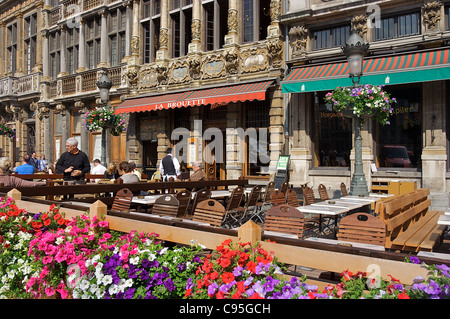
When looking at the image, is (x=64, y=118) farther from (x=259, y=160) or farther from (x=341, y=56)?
(x=341, y=56)

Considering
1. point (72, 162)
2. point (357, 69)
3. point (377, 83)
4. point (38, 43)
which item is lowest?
point (72, 162)

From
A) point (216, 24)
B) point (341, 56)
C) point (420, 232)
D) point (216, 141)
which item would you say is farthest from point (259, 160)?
point (420, 232)

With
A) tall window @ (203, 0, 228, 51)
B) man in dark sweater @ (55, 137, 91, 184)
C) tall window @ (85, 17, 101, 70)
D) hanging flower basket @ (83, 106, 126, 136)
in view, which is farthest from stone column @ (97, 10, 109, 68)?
man in dark sweater @ (55, 137, 91, 184)

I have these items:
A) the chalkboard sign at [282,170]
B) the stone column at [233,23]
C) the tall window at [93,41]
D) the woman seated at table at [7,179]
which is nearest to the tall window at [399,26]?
the chalkboard sign at [282,170]

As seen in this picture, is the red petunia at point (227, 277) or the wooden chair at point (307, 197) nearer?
the red petunia at point (227, 277)

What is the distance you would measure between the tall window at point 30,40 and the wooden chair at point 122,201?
21536 mm

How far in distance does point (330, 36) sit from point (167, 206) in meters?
9.40

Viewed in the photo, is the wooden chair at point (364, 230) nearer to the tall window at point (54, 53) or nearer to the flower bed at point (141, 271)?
the flower bed at point (141, 271)

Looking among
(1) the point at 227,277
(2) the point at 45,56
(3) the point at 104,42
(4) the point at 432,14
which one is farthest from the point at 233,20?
(2) the point at 45,56

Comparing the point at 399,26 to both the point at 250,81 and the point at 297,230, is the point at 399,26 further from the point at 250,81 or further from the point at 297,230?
the point at 297,230

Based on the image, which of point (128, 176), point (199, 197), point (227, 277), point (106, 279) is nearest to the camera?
point (227, 277)

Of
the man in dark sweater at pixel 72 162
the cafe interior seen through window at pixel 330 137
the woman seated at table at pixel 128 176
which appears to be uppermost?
the cafe interior seen through window at pixel 330 137

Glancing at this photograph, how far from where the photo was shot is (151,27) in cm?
1791

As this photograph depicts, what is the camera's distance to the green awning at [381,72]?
1019cm
